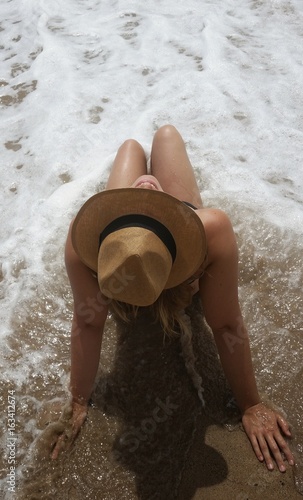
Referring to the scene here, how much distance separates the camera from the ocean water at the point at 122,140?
2494 millimetres

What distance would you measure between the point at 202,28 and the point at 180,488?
198 inches

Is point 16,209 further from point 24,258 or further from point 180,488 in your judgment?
point 180,488

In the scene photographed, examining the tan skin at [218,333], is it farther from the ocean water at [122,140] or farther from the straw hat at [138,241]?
the straw hat at [138,241]

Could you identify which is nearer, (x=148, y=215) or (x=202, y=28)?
(x=148, y=215)

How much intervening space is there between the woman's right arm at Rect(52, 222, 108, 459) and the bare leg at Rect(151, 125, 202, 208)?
3.30 feet

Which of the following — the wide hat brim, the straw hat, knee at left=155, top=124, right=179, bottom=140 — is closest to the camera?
the straw hat

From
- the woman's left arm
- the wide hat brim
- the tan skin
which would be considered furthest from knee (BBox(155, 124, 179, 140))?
the wide hat brim

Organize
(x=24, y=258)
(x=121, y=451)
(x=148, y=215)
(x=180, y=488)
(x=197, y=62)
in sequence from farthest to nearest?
(x=197, y=62), (x=24, y=258), (x=121, y=451), (x=180, y=488), (x=148, y=215)

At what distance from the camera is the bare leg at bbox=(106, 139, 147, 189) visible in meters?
2.93

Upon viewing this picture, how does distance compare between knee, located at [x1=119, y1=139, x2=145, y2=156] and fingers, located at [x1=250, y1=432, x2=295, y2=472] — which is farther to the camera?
knee, located at [x1=119, y1=139, x2=145, y2=156]

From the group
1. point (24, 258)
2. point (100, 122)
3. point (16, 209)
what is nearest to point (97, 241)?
point (24, 258)

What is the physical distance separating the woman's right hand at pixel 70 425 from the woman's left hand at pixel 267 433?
2.68 ft

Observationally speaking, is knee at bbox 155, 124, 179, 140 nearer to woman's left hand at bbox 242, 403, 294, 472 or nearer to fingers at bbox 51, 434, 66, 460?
woman's left hand at bbox 242, 403, 294, 472

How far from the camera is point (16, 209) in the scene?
11.8ft
